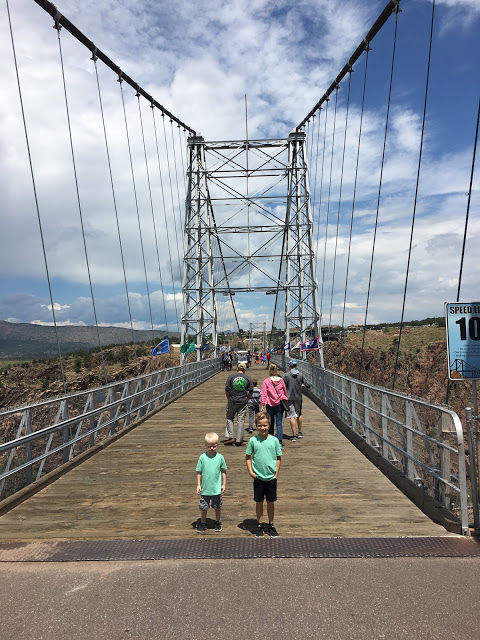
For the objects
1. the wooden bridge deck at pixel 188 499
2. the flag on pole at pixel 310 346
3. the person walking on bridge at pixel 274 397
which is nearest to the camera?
the wooden bridge deck at pixel 188 499

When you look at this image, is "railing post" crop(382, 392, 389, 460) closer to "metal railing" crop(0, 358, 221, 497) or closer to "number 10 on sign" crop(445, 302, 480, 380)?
"number 10 on sign" crop(445, 302, 480, 380)

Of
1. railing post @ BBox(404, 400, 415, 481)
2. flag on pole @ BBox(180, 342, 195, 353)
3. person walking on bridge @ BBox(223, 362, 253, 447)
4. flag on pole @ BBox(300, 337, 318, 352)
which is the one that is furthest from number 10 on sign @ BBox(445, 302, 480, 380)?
flag on pole @ BBox(180, 342, 195, 353)

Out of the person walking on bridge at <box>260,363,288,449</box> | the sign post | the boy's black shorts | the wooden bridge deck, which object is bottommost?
the wooden bridge deck

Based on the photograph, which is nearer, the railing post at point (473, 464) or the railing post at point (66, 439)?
the railing post at point (473, 464)

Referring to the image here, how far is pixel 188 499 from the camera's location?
679cm

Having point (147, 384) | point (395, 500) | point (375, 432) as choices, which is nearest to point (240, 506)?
point (395, 500)

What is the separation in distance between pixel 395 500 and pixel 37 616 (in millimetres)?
4329

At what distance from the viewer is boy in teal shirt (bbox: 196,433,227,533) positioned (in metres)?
5.58

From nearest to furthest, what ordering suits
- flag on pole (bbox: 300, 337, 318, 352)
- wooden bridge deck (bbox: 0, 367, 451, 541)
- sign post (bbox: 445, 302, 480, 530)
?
sign post (bbox: 445, 302, 480, 530) < wooden bridge deck (bbox: 0, 367, 451, 541) < flag on pole (bbox: 300, 337, 318, 352)

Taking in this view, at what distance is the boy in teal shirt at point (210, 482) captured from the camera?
18.3 ft

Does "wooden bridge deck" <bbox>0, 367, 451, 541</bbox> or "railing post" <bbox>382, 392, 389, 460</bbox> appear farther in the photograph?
"railing post" <bbox>382, 392, 389, 460</bbox>

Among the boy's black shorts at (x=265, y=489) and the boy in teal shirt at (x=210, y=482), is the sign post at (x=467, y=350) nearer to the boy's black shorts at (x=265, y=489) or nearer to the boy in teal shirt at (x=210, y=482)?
the boy's black shorts at (x=265, y=489)

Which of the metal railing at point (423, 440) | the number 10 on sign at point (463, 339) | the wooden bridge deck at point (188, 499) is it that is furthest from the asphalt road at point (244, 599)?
the number 10 on sign at point (463, 339)

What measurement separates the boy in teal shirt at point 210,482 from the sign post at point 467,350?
8.04 feet
